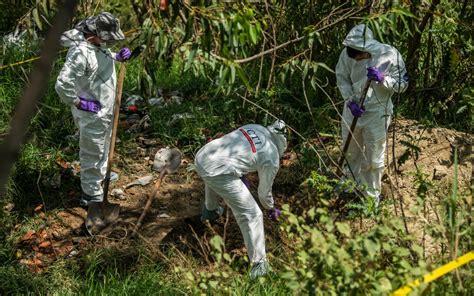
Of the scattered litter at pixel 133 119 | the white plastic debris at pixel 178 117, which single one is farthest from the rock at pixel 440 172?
the scattered litter at pixel 133 119

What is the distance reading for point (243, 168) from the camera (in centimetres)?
479

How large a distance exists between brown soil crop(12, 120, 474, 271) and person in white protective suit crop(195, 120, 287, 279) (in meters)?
0.21

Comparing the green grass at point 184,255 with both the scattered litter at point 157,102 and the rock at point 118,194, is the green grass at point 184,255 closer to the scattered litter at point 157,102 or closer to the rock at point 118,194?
the scattered litter at point 157,102

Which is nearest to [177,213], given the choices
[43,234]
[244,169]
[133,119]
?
[43,234]

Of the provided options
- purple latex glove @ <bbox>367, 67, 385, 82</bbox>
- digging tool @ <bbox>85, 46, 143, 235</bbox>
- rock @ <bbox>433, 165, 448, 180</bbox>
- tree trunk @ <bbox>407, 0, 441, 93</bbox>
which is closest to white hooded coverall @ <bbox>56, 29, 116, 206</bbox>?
digging tool @ <bbox>85, 46, 143, 235</bbox>

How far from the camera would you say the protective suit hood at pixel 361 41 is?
537cm

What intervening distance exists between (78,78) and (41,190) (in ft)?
3.73

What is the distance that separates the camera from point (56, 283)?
4.90m

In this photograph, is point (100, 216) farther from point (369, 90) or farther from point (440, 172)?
point (440, 172)

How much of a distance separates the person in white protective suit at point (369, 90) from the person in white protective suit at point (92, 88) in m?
1.77

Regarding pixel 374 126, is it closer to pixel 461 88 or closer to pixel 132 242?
pixel 461 88

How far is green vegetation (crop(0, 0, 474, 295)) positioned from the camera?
327 cm

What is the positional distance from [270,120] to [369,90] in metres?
1.04

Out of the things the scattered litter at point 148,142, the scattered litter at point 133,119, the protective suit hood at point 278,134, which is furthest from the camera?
the scattered litter at point 133,119
